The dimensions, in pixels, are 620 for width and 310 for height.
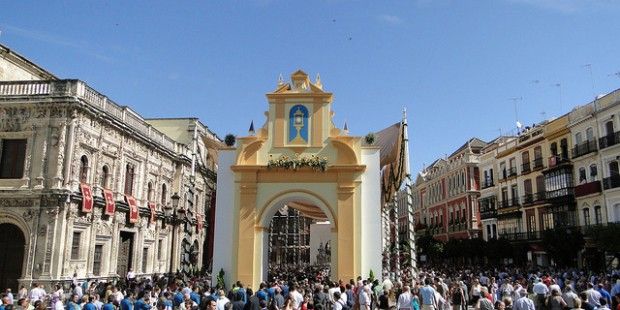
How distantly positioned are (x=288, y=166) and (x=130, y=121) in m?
13.9

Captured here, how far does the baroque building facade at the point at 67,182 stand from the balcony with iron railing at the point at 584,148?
27566 millimetres

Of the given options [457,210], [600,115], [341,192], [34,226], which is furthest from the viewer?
[457,210]

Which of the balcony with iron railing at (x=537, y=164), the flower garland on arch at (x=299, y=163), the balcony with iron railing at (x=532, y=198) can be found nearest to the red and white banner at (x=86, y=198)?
the flower garland on arch at (x=299, y=163)

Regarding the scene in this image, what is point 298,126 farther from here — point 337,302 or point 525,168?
point 525,168

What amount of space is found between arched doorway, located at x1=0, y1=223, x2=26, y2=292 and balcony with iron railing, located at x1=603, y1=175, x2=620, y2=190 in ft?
114

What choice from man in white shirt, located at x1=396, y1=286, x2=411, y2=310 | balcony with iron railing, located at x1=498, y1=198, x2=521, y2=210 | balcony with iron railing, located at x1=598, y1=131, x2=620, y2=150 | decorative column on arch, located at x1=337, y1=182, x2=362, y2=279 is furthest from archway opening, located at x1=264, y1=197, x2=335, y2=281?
man in white shirt, located at x1=396, y1=286, x2=411, y2=310

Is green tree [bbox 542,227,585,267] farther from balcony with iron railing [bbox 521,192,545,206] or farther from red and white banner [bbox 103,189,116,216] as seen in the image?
red and white banner [bbox 103,189,116,216]

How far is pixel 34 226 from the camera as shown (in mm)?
23203

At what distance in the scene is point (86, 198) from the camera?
24578 millimetres

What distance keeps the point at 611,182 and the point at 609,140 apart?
2.81 metres

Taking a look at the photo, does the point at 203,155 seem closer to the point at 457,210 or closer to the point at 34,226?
the point at 34,226

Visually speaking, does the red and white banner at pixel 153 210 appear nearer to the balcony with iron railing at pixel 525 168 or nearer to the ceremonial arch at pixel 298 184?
the ceremonial arch at pixel 298 184

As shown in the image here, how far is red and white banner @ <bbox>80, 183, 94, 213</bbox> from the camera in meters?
24.4

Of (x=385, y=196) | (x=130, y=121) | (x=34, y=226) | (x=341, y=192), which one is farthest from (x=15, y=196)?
(x=385, y=196)
